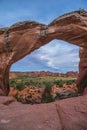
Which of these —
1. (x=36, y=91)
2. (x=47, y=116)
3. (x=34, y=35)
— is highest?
(x=34, y=35)

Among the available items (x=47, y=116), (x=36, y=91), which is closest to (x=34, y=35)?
(x=47, y=116)

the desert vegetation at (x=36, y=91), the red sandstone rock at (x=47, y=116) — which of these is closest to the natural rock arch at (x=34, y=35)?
the red sandstone rock at (x=47, y=116)

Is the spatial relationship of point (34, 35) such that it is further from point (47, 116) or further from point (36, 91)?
point (36, 91)

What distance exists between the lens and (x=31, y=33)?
1845cm

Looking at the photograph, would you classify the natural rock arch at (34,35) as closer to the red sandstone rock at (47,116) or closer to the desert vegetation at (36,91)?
the red sandstone rock at (47,116)

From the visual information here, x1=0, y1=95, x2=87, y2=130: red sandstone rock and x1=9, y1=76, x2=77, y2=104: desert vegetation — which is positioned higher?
x1=0, y1=95, x2=87, y2=130: red sandstone rock

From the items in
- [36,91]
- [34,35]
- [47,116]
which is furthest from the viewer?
[36,91]

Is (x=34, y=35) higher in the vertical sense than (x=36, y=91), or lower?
higher

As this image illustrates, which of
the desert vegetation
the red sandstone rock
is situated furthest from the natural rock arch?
the desert vegetation

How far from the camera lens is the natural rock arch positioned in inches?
697

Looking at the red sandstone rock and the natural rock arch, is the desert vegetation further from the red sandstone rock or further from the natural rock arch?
the red sandstone rock

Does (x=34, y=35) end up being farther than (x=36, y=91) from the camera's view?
No

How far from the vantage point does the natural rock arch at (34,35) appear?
58.1ft

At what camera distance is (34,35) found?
1836 centimetres
